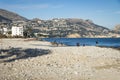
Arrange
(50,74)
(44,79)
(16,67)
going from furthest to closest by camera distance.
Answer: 1. (16,67)
2. (50,74)
3. (44,79)

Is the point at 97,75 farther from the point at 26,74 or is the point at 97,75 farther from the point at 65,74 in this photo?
the point at 26,74

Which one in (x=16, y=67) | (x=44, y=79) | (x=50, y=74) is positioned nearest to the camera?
(x=44, y=79)

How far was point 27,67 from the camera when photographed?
79.2 ft

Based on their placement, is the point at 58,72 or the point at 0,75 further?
the point at 58,72

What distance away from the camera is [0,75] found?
19.4 m

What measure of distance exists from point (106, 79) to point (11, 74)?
6788 millimetres

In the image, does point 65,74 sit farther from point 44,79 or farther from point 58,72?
point 44,79

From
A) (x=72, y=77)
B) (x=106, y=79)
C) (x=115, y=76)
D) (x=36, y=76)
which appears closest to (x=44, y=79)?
(x=36, y=76)

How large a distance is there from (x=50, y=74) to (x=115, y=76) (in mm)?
4958

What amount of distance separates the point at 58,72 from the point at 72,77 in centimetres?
223

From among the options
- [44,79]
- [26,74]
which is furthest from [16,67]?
[44,79]

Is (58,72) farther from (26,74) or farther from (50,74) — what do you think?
(26,74)

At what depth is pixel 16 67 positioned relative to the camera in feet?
77.8

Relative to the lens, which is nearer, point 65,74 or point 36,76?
point 36,76
